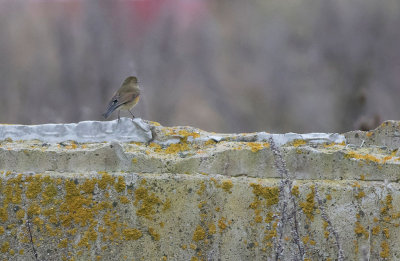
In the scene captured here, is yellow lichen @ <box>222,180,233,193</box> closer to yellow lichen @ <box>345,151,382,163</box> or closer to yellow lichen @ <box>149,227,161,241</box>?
yellow lichen @ <box>149,227,161,241</box>

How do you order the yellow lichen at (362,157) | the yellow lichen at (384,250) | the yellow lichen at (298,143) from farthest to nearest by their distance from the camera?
the yellow lichen at (298,143) < the yellow lichen at (362,157) < the yellow lichen at (384,250)

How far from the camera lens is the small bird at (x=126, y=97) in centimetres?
272

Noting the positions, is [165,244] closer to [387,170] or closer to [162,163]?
[162,163]

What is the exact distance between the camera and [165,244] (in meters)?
2.00

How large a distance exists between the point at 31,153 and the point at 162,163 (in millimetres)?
505

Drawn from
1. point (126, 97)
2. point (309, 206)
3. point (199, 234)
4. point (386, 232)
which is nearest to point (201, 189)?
point (199, 234)

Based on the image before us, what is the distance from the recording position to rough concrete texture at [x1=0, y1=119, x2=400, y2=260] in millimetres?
1968

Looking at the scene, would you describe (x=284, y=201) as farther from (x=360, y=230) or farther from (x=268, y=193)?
(x=360, y=230)

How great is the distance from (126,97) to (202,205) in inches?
37.6

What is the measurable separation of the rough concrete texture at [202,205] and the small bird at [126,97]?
622 mm

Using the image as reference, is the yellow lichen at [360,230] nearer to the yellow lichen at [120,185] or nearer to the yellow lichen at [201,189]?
the yellow lichen at [201,189]

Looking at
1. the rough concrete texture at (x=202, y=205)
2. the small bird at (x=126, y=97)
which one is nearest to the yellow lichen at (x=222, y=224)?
the rough concrete texture at (x=202, y=205)

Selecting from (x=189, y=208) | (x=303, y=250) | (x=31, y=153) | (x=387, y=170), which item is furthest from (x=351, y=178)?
(x=31, y=153)

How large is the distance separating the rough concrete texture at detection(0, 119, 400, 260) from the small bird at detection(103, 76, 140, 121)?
622mm
